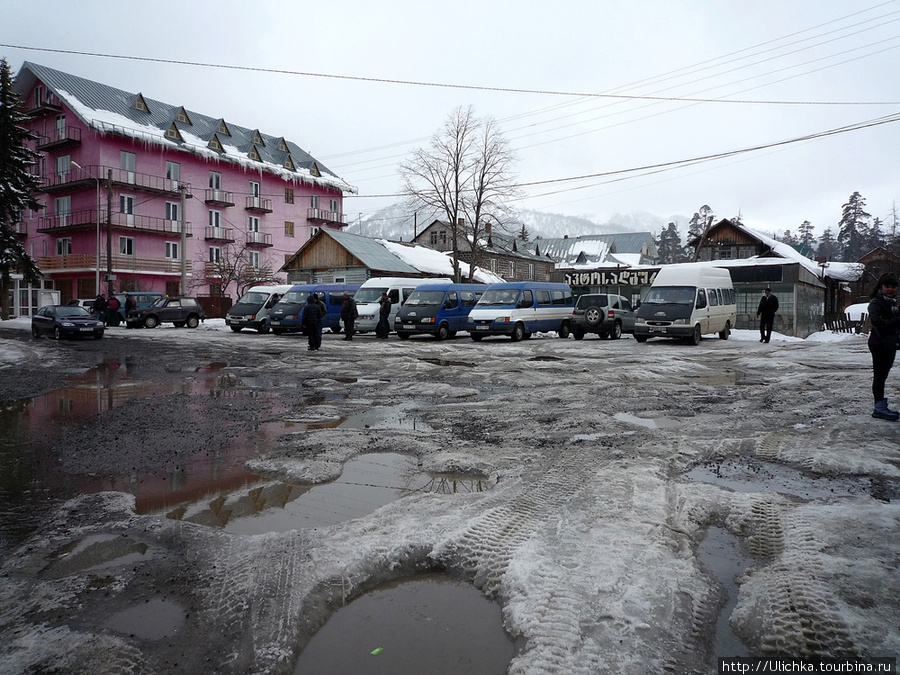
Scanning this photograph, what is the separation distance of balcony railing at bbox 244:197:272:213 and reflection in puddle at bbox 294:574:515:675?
54372mm

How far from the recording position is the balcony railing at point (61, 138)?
43000 millimetres

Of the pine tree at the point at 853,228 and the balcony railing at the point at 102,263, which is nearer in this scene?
the balcony railing at the point at 102,263

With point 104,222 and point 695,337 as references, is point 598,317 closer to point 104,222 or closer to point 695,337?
point 695,337

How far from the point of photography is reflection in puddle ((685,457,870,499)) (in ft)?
16.1

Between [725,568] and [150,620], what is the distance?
125 inches

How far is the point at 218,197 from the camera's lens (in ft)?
167

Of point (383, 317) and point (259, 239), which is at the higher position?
point (259, 239)

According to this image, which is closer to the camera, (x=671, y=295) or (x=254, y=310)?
(x=671, y=295)

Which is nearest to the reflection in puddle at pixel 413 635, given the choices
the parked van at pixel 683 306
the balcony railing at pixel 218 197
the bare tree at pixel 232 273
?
the parked van at pixel 683 306

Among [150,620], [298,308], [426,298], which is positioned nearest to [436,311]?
[426,298]

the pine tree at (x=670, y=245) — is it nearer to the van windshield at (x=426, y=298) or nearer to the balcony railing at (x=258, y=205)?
the balcony railing at (x=258, y=205)

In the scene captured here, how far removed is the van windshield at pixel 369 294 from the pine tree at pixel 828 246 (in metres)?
104

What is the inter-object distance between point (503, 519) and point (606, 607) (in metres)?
1.30

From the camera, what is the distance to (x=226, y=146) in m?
52.0
